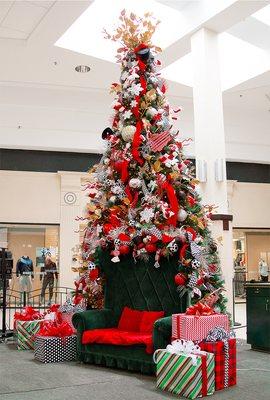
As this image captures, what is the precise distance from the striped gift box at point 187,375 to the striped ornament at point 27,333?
298 cm

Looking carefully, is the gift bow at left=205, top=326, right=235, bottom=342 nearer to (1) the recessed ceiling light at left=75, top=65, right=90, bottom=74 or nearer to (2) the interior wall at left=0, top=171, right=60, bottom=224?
(1) the recessed ceiling light at left=75, top=65, right=90, bottom=74

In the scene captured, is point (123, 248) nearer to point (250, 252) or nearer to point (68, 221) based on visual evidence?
point (68, 221)

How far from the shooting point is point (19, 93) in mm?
13938

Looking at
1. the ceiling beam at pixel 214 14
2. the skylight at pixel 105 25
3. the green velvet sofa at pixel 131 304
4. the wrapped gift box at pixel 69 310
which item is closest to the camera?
the green velvet sofa at pixel 131 304

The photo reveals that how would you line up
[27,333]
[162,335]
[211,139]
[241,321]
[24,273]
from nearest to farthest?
[162,335], [27,333], [211,139], [241,321], [24,273]

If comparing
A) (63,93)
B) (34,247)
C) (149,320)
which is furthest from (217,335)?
(34,247)

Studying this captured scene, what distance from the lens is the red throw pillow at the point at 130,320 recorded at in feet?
20.2

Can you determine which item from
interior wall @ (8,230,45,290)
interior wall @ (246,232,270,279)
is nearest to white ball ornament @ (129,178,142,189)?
interior wall @ (8,230,45,290)

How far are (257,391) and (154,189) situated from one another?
272 cm

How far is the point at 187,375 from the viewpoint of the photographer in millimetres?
4672

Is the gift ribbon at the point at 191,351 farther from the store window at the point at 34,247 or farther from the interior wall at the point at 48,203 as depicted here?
the store window at the point at 34,247

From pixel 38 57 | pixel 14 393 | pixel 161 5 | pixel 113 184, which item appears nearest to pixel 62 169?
pixel 38 57

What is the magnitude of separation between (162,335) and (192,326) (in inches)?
15.4

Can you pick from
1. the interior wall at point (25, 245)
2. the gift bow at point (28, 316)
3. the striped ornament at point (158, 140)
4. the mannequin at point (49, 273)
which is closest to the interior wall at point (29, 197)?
the interior wall at point (25, 245)
